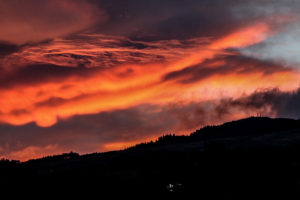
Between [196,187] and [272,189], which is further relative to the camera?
[196,187]

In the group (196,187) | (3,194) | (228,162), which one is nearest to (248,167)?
(228,162)

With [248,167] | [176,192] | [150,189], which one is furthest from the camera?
[248,167]

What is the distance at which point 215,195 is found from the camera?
126 m

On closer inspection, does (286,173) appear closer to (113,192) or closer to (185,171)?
(185,171)

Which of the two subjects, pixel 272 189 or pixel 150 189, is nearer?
pixel 272 189

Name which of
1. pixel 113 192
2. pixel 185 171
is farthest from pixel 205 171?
pixel 113 192

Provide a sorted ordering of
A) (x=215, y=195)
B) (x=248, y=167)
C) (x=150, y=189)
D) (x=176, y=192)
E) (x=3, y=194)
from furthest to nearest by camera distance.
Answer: (x=248, y=167) < (x=3, y=194) < (x=150, y=189) < (x=176, y=192) < (x=215, y=195)

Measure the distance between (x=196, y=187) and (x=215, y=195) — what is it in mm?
13748

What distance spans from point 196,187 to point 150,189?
17788 mm

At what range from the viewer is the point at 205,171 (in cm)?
16650

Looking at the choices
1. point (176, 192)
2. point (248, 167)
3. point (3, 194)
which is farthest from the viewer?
point (248, 167)

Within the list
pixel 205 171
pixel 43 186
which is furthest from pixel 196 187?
pixel 43 186

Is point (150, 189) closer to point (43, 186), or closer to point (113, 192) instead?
point (113, 192)

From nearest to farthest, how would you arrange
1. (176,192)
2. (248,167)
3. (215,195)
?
(215,195) → (176,192) → (248,167)
